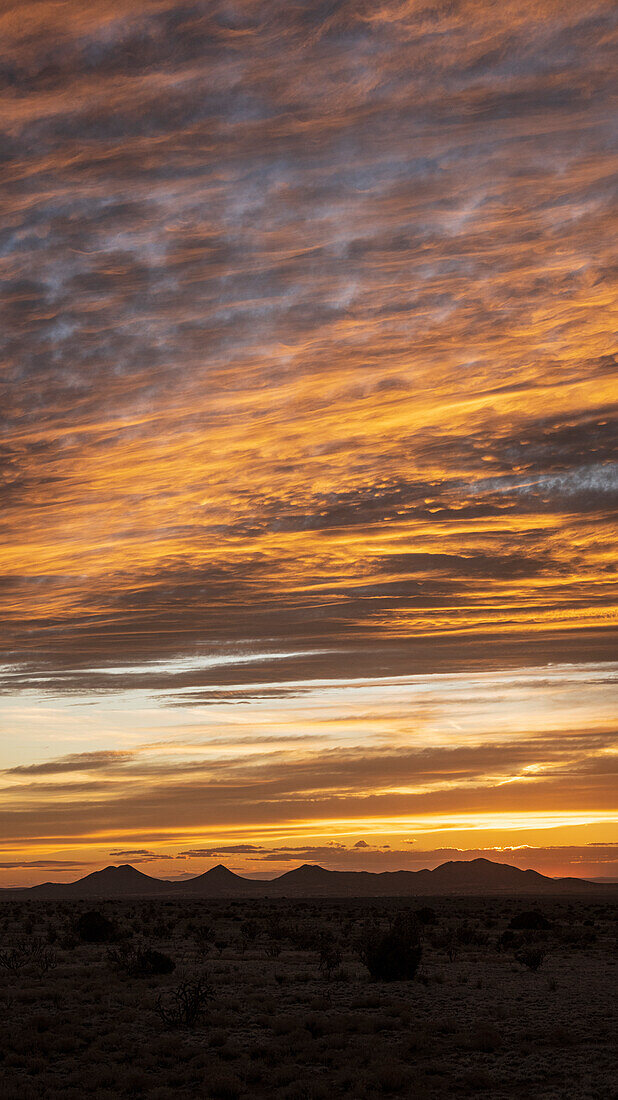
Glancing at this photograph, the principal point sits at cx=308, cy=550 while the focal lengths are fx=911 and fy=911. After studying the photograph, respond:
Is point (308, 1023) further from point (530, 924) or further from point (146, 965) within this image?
point (530, 924)

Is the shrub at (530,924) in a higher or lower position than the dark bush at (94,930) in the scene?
lower

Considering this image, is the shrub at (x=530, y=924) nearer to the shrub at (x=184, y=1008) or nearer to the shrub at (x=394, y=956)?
the shrub at (x=394, y=956)

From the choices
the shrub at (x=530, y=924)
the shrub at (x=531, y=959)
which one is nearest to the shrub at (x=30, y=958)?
the shrub at (x=531, y=959)

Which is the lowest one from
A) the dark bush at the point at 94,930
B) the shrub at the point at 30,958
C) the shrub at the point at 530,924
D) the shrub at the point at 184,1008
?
the shrub at the point at 530,924

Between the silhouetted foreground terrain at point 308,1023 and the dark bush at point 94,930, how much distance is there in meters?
2.46

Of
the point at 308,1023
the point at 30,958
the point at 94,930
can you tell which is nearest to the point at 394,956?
the point at 308,1023

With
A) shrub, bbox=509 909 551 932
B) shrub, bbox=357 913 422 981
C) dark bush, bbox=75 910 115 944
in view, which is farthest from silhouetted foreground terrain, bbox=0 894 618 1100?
shrub, bbox=509 909 551 932

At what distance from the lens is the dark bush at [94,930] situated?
4297cm

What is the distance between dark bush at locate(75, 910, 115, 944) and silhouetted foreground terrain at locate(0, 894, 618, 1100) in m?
2.46

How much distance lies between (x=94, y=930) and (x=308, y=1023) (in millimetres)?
23676

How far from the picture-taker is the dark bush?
4297 cm

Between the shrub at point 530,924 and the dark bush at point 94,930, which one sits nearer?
the dark bush at point 94,930

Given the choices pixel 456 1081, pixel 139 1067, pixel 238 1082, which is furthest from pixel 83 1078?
pixel 456 1081

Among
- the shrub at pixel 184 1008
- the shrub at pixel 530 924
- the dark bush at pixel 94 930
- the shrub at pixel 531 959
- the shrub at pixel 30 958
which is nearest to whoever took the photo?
the shrub at pixel 184 1008
